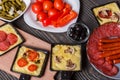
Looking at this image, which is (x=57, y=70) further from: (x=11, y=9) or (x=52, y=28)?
(x=11, y=9)

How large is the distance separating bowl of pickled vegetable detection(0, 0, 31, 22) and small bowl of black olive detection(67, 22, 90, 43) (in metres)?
0.24

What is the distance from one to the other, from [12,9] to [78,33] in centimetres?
32

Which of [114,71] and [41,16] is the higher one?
[41,16]

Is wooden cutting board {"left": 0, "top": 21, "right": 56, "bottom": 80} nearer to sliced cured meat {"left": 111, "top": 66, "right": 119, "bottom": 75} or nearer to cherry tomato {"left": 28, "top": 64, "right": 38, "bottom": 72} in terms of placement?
cherry tomato {"left": 28, "top": 64, "right": 38, "bottom": 72}

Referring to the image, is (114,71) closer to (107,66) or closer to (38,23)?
(107,66)

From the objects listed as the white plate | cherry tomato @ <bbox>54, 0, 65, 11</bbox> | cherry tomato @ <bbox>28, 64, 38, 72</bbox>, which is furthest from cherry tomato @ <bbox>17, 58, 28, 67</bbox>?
cherry tomato @ <bbox>54, 0, 65, 11</bbox>

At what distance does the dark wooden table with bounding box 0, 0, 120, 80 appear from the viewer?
1056 mm

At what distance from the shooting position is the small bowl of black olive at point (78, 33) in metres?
1.09

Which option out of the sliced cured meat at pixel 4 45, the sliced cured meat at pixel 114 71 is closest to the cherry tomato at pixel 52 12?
the sliced cured meat at pixel 4 45

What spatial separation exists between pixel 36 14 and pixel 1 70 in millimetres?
307

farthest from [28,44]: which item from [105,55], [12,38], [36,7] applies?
[105,55]

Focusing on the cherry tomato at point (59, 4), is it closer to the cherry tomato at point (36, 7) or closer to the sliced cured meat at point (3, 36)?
the cherry tomato at point (36, 7)

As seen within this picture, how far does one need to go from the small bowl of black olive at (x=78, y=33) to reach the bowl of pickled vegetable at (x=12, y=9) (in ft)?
0.79

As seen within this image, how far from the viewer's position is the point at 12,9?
117cm
